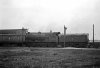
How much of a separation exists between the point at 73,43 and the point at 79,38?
9.40 ft

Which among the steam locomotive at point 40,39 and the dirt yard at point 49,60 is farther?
the steam locomotive at point 40,39

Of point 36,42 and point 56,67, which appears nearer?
point 56,67

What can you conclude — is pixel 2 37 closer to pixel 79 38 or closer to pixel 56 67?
pixel 79 38

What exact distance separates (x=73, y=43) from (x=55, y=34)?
776 cm

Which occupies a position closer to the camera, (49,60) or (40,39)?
(49,60)

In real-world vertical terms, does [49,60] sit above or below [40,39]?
below

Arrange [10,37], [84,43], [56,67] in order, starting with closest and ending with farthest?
[56,67]
[84,43]
[10,37]

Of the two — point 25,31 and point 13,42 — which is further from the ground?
point 25,31

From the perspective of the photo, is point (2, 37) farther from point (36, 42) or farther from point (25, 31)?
point (36, 42)

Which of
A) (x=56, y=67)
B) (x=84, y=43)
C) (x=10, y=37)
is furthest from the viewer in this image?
(x=10, y=37)

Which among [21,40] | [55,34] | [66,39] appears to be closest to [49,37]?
[55,34]

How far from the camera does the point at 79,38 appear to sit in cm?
5381

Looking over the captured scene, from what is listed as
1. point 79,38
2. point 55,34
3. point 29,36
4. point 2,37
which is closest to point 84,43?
point 79,38

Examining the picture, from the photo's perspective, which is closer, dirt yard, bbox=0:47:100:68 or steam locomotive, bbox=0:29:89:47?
dirt yard, bbox=0:47:100:68
